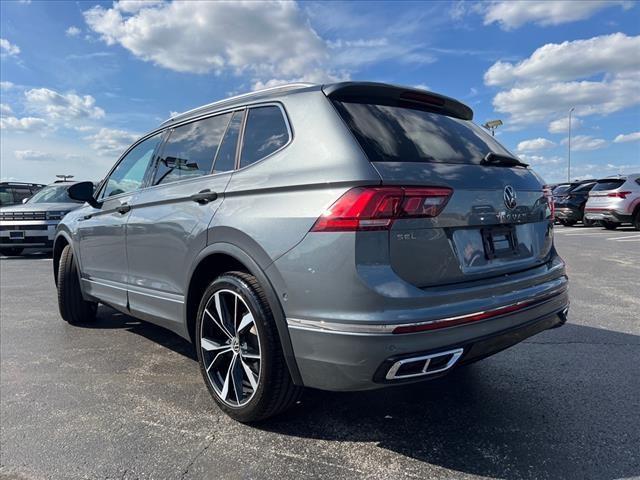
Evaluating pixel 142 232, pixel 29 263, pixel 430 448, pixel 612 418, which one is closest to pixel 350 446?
pixel 430 448

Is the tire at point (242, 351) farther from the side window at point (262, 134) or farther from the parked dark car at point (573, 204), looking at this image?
the parked dark car at point (573, 204)

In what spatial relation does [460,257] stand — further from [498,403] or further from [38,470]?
[38,470]

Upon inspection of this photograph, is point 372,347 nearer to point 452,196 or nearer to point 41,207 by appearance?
point 452,196

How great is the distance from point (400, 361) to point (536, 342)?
2.56 meters

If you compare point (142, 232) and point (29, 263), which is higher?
point (142, 232)

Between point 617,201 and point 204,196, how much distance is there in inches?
611

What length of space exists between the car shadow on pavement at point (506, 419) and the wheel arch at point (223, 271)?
614 millimetres

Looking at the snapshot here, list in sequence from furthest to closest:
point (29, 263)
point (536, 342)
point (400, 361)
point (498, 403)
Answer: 1. point (29, 263)
2. point (536, 342)
3. point (498, 403)
4. point (400, 361)

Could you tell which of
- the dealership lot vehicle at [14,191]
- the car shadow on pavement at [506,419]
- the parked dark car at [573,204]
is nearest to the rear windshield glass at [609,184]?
the parked dark car at [573,204]

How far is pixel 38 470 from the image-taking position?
7.98 feet

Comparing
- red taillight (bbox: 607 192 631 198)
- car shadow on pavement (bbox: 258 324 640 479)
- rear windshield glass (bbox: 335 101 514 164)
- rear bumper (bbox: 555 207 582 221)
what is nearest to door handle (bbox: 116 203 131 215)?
car shadow on pavement (bbox: 258 324 640 479)

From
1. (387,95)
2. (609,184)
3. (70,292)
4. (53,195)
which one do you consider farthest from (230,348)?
(609,184)

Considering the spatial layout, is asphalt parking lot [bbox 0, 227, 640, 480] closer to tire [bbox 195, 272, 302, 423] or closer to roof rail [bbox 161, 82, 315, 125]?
tire [bbox 195, 272, 302, 423]

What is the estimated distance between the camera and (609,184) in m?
15.5
